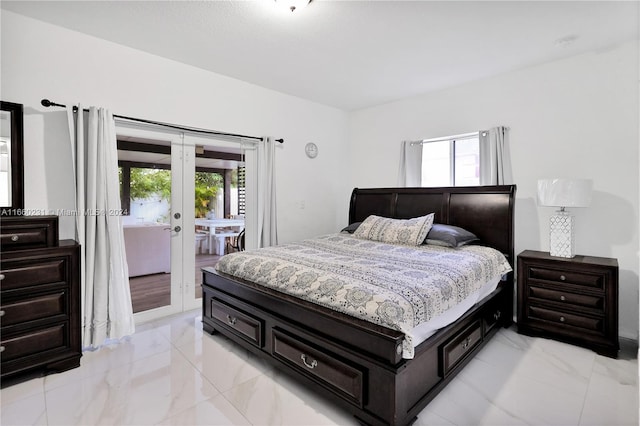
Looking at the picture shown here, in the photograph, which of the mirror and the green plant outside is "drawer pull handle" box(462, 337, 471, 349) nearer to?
the green plant outside

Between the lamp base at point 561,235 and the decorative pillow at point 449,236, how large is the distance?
67 cm


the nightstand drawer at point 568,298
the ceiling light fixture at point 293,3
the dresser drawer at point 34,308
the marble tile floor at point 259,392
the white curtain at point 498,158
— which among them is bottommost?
the marble tile floor at point 259,392

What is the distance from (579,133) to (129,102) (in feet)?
14.0

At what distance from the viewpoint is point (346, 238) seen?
3.69m

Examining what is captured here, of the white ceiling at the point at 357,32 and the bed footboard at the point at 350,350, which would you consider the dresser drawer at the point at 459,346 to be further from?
the white ceiling at the point at 357,32

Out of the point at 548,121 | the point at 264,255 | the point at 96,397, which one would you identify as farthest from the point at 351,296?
the point at 548,121

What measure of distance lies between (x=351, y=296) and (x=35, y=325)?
2.18 m

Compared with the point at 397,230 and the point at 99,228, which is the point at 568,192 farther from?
the point at 99,228

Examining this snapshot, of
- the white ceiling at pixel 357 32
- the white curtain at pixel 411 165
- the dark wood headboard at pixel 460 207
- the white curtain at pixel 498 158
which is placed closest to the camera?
the white ceiling at pixel 357 32

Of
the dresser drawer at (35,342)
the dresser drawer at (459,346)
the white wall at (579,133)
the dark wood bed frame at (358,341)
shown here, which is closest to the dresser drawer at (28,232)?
the dresser drawer at (35,342)

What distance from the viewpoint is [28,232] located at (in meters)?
2.21

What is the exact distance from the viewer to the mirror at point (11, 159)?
2.40 m

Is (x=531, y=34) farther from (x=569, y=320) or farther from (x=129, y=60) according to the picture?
(x=129, y=60)

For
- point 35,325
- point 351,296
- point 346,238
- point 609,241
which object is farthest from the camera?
point 346,238
